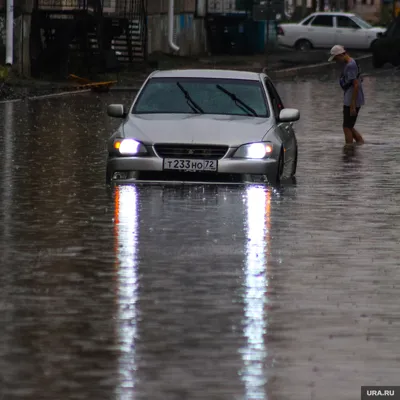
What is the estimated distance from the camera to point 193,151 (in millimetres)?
15867

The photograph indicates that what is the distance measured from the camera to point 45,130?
84.2 feet

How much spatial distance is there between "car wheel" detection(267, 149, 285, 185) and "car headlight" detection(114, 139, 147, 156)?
1.29 metres

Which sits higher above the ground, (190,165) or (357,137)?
(190,165)

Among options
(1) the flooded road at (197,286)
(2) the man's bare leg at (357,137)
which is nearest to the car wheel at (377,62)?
(2) the man's bare leg at (357,137)

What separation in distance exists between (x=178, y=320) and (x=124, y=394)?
1.96 metres

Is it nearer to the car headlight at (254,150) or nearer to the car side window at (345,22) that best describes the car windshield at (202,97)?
the car headlight at (254,150)

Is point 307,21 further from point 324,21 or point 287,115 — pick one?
point 287,115

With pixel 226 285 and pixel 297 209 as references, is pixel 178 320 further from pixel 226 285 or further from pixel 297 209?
pixel 297 209

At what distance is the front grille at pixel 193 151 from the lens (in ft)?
52.0

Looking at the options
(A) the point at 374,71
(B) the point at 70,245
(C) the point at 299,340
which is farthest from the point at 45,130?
(A) the point at 374,71

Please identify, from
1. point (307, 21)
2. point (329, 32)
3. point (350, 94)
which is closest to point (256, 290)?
point (350, 94)

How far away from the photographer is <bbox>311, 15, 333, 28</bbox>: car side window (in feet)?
205

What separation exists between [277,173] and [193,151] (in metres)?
0.99

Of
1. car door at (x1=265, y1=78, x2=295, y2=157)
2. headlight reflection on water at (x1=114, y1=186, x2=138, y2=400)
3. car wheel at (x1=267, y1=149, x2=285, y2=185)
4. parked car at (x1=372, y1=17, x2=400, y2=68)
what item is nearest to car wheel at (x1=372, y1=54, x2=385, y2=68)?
parked car at (x1=372, y1=17, x2=400, y2=68)
